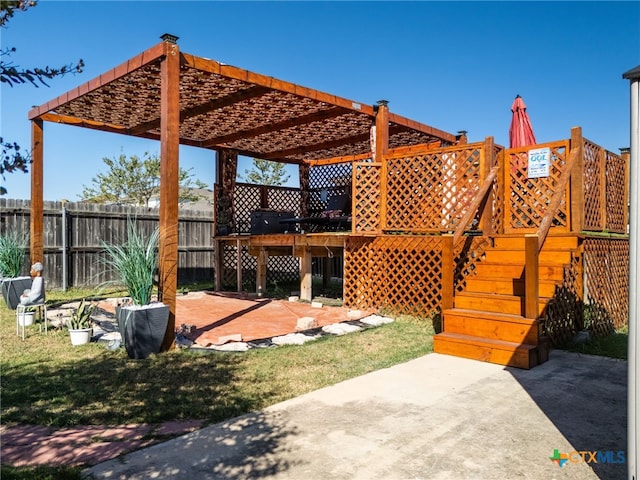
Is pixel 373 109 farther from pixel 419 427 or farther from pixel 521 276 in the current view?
pixel 419 427

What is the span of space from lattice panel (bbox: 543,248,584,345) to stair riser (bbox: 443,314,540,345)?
466 mm

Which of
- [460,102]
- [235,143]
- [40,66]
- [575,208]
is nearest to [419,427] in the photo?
[40,66]

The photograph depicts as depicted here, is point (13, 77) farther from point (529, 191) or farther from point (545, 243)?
point (529, 191)

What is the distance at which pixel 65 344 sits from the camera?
499cm

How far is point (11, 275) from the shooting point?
7.25m

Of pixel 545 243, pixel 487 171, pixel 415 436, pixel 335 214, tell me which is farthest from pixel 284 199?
pixel 415 436

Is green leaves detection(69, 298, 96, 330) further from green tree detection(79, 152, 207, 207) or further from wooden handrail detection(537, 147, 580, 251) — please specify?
green tree detection(79, 152, 207, 207)

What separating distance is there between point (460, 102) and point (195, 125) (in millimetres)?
7806

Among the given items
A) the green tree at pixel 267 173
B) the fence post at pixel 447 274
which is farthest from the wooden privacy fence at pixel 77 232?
the green tree at pixel 267 173

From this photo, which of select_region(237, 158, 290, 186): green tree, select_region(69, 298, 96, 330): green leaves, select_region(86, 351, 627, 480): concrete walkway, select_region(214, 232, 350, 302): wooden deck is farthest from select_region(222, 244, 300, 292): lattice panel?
select_region(237, 158, 290, 186): green tree

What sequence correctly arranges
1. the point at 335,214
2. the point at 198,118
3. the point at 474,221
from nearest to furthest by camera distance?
the point at 474,221 → the point at 198,118 → the point at 335,214

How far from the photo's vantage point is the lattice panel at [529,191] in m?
5.75

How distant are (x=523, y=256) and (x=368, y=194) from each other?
8.45 ft

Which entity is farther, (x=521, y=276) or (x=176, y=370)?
(x=521, y=276)
